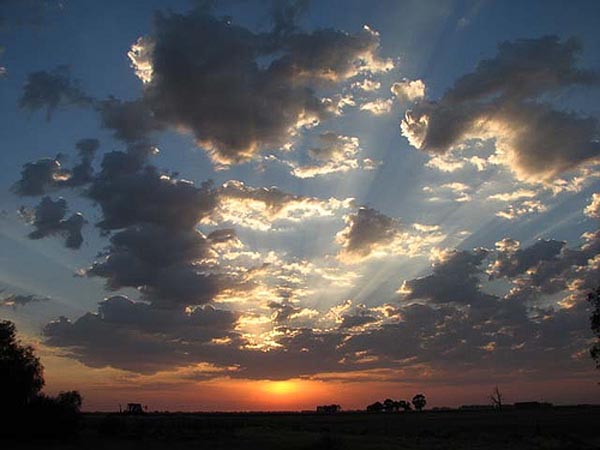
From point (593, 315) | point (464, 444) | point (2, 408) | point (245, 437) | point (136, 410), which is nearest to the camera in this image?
point (593, 315)

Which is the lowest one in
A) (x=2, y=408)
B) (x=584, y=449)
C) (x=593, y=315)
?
(x=584, y=449)

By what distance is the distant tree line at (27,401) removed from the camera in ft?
197

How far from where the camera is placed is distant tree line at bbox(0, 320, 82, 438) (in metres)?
60.1

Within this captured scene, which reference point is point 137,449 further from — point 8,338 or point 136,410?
point 136,410

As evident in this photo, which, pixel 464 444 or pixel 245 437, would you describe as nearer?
pixel 464 444

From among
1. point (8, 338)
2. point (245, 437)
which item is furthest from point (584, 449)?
point (8, 338)

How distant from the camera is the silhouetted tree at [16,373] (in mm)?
63263

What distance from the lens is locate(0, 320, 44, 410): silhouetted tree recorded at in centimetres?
6326

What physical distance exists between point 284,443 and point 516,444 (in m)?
27.0

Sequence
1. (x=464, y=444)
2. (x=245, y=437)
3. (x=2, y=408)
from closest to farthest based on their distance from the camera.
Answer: (x=2, y=408) < (x=464, y=444) < (x=245, y=437)

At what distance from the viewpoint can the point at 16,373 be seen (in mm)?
65625

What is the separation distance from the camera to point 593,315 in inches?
2100

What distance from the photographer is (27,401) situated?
6531 centimetres

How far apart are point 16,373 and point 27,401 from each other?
358 centimetres
